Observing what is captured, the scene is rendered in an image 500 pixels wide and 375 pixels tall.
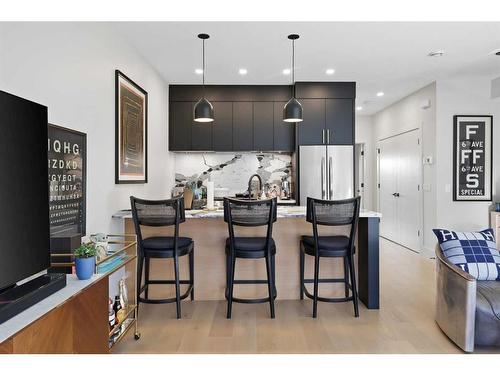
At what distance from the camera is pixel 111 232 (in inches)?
124

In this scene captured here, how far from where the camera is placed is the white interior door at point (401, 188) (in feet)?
19.9

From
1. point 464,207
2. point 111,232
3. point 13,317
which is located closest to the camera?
point 13,317

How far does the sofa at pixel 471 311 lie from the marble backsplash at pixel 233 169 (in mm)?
3573

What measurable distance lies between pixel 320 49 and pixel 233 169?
2515mm

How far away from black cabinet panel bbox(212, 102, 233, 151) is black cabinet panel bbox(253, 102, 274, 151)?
37 cm

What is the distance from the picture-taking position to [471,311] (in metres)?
2.33

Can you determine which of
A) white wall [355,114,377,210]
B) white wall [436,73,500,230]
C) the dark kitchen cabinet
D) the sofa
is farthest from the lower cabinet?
white wall [355,114,377,210]

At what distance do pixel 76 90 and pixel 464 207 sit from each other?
208 inches

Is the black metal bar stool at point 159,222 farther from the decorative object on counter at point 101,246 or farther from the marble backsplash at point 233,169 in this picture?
the marble backsplash at point 233,169

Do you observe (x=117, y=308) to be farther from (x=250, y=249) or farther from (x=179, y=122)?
(x=179, y=122)

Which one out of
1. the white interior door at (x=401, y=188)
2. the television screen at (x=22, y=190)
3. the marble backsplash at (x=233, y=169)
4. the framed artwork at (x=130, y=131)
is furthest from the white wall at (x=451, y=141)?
the television screen at (x=22, y=190)

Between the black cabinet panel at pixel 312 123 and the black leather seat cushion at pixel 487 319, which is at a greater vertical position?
the black cabinet panel at pixel 312 123
